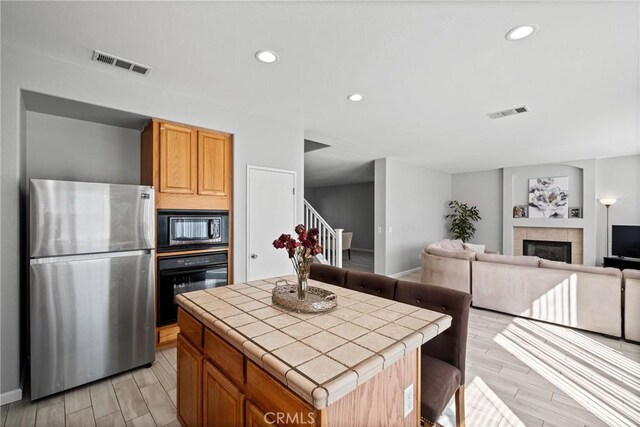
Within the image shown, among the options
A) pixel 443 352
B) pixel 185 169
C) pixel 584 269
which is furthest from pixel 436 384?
pixel 584 269

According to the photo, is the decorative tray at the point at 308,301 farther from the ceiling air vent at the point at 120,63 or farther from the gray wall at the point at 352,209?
the gray wall at the point at 352,209

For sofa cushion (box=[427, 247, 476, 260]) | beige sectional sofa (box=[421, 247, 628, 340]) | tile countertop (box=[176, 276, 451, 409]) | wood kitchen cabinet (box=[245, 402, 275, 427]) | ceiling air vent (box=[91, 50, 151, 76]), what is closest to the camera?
tile countertop (box=[176, 276, 451, 409])

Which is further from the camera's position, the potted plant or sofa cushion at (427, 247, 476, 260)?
the potted plant

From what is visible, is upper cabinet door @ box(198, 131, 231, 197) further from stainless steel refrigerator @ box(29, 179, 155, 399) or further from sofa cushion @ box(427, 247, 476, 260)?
sofa cushion @ box(427, 247, 476, 260)

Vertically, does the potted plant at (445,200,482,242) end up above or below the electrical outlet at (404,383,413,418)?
above

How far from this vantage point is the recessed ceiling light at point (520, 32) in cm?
186

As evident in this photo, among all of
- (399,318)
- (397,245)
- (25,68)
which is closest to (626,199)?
(397,245)

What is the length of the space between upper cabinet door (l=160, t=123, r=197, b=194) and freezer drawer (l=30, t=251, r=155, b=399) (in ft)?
2.36

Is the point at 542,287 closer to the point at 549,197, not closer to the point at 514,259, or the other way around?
the point at 514,259

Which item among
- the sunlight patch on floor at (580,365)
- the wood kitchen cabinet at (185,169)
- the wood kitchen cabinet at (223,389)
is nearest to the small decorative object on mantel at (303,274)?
the wood kitchen cabinet at (223,389)

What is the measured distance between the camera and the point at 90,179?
3.01 metres

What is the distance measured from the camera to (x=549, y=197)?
6660 mm

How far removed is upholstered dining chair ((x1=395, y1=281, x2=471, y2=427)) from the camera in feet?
4.82

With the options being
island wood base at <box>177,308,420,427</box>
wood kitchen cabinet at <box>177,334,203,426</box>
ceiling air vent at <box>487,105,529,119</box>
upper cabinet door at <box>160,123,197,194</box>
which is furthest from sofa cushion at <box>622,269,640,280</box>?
upper cabinet door at <box>160,123,197,194</box>
